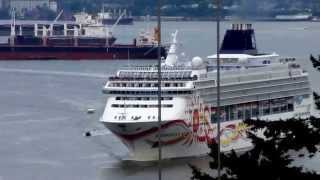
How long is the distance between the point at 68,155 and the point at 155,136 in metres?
1.42

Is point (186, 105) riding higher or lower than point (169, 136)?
higher

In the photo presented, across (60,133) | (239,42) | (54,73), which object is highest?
(239,42)

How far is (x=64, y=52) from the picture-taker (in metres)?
42.0

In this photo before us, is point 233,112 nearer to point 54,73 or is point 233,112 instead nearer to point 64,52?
point 54,73

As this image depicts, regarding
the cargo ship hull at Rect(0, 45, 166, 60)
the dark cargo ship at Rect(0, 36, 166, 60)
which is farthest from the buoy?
the dark cargo ship at Rect(0, 36, 166, 60)

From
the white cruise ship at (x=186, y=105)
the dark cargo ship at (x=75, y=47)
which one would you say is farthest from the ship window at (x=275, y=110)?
the dark cargo ship at (x=75, y=47)

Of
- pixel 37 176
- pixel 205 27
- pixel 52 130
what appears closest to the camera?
pixel 37 176

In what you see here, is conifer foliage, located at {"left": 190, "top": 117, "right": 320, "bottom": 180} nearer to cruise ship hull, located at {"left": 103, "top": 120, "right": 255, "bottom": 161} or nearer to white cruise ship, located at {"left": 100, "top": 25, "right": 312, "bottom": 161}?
white cruise ship, located at {"left": 100, "top": 25, "right": 312, "bottom": 161}

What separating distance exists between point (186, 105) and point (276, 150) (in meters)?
9.99

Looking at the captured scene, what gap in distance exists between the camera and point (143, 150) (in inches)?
603

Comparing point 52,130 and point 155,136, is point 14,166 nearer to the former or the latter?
point 155,136

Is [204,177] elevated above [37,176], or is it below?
above

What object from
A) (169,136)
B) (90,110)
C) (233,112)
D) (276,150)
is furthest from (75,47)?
(276,150)

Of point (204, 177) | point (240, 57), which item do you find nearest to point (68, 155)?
point (240, 57)
